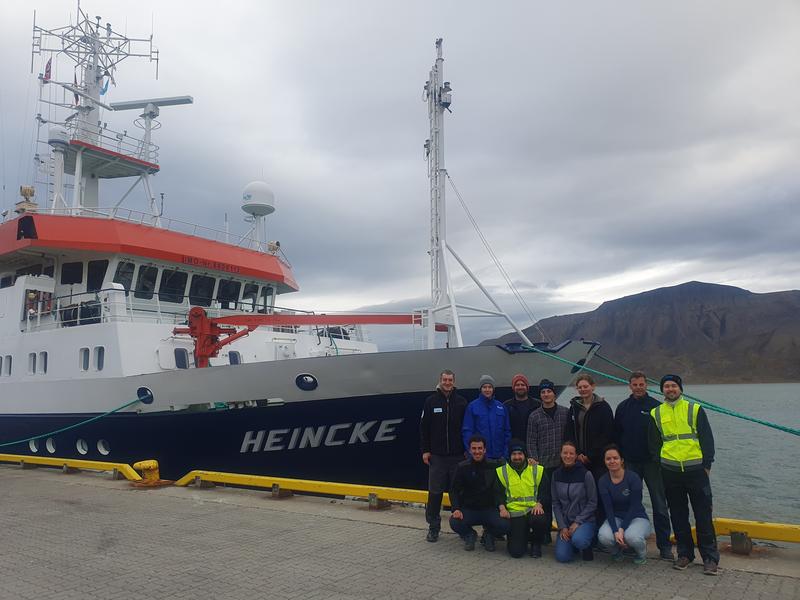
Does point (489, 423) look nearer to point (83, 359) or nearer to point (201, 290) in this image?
point (83, 359)

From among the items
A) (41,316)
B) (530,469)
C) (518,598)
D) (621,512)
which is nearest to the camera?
(518,598)

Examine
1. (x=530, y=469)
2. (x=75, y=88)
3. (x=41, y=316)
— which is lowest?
(x=530, y=469)

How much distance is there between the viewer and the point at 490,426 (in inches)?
239

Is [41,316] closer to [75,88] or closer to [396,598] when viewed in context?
[75,88]

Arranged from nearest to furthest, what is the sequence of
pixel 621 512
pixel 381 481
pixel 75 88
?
pixel 621 512 < pixel 381 481 < pixel 75 88

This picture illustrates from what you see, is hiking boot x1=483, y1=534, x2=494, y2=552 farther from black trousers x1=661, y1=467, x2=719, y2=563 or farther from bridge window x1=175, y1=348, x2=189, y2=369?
bridge window x1=175, y1=348, x2=189, y2=369

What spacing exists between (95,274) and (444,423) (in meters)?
9.39

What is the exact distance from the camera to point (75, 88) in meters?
16.0

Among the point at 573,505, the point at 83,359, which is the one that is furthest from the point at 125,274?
the point at 573,505

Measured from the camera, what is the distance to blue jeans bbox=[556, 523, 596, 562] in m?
5.21

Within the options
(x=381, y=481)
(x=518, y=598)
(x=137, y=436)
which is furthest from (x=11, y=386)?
(x=518, y=598)

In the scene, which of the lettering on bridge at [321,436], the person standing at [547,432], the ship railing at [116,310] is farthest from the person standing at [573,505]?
the ship railing at [116,310]

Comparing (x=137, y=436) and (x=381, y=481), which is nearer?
(x=381, y=481)

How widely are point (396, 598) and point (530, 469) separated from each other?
5.83 feet
